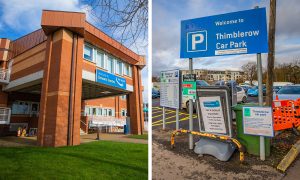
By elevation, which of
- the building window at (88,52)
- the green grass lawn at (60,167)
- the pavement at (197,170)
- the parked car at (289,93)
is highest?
the building window at (88,52)

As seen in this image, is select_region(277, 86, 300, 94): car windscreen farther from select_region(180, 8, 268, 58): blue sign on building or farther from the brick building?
select_region(180, 8, 268, 58): blue sign on building

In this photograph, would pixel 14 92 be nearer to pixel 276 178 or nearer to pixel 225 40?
pixel 225 40

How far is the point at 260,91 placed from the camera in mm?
4219

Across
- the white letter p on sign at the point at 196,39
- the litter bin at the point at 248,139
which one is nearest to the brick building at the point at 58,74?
the white letter p on sign at the point at 196,39

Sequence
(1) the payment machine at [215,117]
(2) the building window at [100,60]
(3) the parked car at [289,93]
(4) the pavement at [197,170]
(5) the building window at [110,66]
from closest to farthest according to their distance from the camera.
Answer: (4) the pavement at [197,170], (1) the payment machine at [215,117], (5) the building window at [110,66], (2) the building window at [100,60], (3) the parked car at [289,93]

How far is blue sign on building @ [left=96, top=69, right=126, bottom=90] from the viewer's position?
312 inches

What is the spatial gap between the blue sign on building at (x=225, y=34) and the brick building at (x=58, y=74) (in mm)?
1138

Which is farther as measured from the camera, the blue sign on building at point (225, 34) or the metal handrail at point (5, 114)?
the blue sign on building at point (225, 34)

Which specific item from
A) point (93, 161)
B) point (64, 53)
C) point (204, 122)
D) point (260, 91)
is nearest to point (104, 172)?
point (93, 161)

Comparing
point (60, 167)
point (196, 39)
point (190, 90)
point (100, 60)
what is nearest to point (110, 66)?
point (100, 60)

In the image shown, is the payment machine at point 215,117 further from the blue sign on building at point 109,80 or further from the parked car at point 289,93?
the parked car at point 289,93

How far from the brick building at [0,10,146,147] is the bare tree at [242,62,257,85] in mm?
37035

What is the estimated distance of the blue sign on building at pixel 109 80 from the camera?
7.92 meters

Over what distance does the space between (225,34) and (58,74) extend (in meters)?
4.28
